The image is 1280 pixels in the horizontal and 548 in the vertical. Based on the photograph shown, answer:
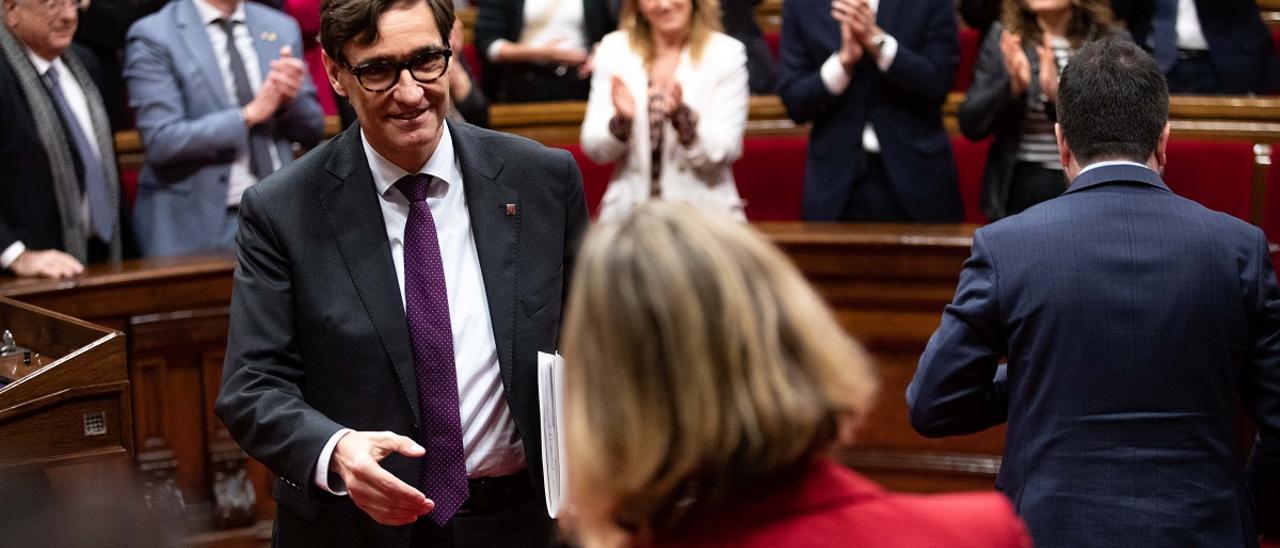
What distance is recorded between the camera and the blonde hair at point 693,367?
4.00ft

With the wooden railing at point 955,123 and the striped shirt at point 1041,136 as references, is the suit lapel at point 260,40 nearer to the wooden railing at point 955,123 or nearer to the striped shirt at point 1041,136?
the wooden railing at point 955,123

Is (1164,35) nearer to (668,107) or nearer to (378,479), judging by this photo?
(668,107)

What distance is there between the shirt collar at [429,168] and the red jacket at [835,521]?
106 centimetres

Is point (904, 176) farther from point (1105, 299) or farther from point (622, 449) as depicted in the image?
point (622, 449)

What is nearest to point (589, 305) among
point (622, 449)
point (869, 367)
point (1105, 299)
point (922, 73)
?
point (622, 449)

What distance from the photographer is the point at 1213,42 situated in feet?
15.8

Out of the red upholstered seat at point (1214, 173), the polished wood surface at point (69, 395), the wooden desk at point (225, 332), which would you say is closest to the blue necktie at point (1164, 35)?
the red upholstered seat at point (1214, 173)

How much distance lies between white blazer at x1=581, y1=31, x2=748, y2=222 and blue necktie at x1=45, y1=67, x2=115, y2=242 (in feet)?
4.41

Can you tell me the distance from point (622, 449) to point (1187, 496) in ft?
4.19

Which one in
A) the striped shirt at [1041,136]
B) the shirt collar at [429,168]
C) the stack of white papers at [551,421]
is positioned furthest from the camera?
the striped shirt at [1041,136]

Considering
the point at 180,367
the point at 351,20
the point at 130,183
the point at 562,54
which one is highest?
the point at 351,20

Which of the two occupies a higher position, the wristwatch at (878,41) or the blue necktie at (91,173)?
the wristwatch at (878,41)

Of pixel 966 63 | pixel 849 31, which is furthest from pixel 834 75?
pixel 966 63

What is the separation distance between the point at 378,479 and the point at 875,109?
2.81 m
